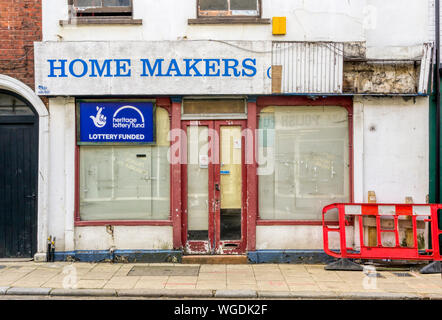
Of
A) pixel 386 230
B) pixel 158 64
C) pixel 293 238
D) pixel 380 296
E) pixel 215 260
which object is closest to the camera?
pixel 380 296

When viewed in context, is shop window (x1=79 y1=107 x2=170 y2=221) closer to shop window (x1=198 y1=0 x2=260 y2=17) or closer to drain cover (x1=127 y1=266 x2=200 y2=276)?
drain cover (x1=127 y1=266 x2=200 y2=276)

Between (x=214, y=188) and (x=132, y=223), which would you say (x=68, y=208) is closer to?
(x=132, y=223)

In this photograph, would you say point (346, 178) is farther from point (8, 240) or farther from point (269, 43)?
point (8, 240)

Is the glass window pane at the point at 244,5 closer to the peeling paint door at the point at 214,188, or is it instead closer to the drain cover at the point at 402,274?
the peeling paint door at the point at 214,188

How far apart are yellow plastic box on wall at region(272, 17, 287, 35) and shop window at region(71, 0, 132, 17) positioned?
283 cm

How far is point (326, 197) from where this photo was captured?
8.61m

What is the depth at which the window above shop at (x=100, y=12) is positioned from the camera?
27.4 ft

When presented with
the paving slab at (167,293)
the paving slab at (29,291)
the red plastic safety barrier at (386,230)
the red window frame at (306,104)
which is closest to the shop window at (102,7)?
the red window frame at (306,104)

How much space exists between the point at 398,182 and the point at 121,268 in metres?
5.56

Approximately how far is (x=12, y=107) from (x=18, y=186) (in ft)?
5.27

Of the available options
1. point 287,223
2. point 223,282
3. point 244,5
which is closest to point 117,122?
point 244,5

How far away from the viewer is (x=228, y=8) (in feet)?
28.1

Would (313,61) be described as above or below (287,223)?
above

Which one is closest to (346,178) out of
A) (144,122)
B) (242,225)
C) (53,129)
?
(242,225)
